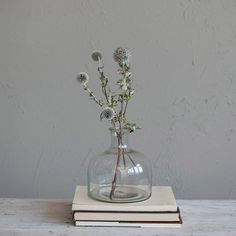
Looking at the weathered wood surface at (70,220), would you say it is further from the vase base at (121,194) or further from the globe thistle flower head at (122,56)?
the globe thistle flower head at (122,56)

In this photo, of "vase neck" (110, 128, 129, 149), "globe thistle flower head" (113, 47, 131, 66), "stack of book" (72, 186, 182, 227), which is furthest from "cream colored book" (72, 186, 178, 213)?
"globe thistle flower head" (113, 47, 131, 66)

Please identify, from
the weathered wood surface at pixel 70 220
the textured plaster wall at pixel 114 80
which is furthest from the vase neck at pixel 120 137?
the textured plaster wall at pixel 114 80

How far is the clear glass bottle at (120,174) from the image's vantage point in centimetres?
111

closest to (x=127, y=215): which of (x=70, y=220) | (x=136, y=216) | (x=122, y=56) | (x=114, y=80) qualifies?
(x=136, y=216)

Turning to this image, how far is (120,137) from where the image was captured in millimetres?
1130

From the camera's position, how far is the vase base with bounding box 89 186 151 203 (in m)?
1.11

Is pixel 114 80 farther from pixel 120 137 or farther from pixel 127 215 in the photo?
pixel 127 215

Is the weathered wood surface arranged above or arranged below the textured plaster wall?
below

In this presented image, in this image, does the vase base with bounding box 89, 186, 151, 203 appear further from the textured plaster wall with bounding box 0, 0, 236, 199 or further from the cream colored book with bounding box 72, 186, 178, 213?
the textured plaster wall with bounding box 0, 0, 236, 199

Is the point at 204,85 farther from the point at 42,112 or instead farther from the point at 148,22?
the point at 42,112

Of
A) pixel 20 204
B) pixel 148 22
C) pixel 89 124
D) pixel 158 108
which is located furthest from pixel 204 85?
pixel 20 204

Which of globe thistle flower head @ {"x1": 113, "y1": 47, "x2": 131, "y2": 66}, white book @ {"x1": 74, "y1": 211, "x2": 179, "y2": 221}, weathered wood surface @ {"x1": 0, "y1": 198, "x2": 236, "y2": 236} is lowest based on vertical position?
weathered wood surface @ {"x1": 0, "y1": 198, "x2": 236, "y2": 236}

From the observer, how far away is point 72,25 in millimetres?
1473

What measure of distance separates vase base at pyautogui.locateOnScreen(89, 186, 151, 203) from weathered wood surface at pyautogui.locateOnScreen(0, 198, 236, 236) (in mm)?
82
